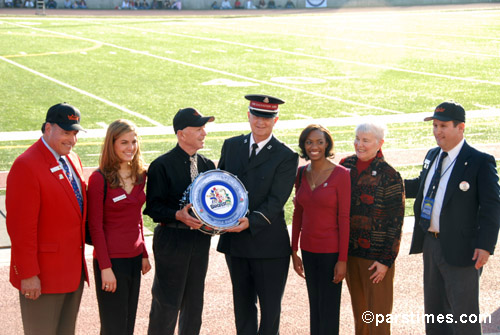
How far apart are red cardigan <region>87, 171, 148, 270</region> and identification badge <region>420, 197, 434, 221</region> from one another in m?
2.18

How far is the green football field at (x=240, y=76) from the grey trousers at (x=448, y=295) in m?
6.19

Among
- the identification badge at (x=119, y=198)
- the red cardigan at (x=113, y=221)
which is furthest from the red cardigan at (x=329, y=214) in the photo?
the identification badge at (x=119, y=198)

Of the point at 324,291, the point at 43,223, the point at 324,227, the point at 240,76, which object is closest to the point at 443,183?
the point at 324,227

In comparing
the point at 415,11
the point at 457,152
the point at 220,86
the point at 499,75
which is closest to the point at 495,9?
the point at 415,11

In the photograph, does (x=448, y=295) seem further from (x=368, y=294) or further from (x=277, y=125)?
(x=277, y=125)

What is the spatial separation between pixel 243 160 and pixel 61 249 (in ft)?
5.02

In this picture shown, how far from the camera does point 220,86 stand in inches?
853

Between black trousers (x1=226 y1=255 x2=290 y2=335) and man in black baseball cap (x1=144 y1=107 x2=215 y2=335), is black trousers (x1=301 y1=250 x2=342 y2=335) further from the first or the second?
man in black baseball cap (x1=144 y1=107 x2=215 y2=335)

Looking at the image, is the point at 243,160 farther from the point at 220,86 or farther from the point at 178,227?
the point at 220,86

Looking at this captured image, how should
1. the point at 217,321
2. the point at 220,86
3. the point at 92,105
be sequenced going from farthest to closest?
the point at 220,86 < the point at 92,105 < the point at 217,321

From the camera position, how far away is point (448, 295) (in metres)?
5.68

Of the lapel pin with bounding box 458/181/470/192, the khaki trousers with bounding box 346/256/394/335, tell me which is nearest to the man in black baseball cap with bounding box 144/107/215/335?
the khaki trousers with bounding box 346/256/394/335

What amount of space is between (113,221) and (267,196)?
116cm

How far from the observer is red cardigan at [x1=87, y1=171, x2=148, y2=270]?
539 cm
